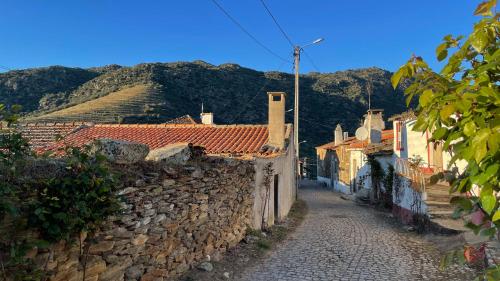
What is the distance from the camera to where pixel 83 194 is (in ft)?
12.5

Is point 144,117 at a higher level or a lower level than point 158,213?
higher

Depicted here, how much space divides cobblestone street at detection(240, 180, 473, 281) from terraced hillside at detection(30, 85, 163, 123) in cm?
2097

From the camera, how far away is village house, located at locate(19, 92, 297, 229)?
39.0 ft

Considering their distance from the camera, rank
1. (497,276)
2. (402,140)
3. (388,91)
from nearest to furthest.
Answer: (497,276) → (402,140) → (388,91)

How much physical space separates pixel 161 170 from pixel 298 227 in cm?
779

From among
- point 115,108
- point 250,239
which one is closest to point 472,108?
point 250,239

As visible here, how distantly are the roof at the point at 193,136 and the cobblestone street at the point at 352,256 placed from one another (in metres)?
3.95

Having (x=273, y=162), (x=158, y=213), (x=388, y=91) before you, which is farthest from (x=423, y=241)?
(x=388, y=91)

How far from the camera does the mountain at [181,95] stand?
37.0 metres

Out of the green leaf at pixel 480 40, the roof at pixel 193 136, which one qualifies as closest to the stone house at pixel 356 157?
the roof at pixel 193 136

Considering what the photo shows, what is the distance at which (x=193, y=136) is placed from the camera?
1648 cm

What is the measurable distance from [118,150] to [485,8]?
4594 millimetres

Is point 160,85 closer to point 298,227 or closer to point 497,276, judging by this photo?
point 298,227

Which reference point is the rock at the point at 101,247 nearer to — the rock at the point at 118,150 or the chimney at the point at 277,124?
the rock at the point at 118,150
